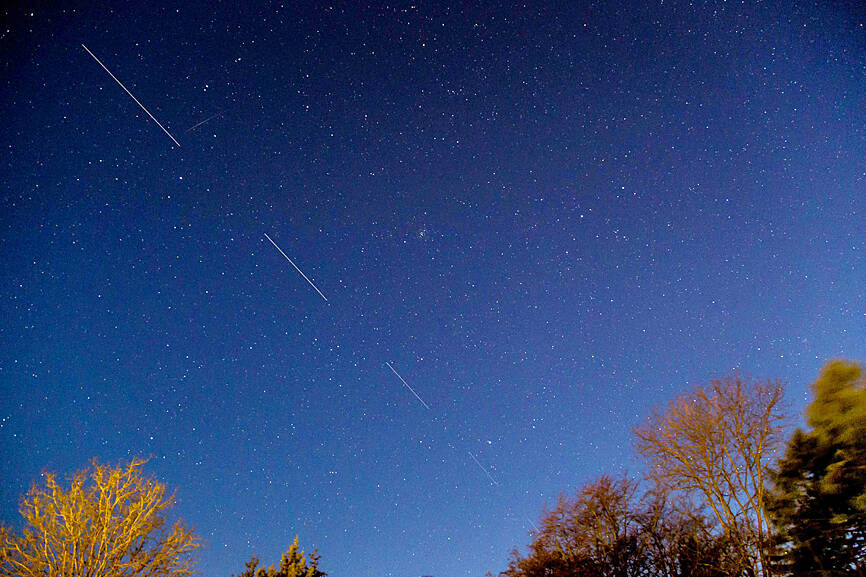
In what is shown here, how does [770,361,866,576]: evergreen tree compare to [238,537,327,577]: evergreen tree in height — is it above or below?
above

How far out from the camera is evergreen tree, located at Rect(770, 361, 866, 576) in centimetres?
1705

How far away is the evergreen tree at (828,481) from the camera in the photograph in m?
17.0

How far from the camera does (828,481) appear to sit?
17953 millimetres

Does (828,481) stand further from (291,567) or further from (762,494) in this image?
(291,567)

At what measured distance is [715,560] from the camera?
55.9ft

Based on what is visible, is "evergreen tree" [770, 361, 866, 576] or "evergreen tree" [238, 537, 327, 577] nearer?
"evergreen tree" [238, 537, 327, 577]

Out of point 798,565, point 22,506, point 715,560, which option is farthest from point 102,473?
point 798,565

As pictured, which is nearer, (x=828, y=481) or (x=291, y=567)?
(x=291, y=567)

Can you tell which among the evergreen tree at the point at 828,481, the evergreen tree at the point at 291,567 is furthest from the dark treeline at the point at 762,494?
the evergreen tree at the point at 291,567

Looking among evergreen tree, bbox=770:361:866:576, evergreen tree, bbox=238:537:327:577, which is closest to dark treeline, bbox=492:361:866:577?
evergreen tree, bbox=770:361:866:576

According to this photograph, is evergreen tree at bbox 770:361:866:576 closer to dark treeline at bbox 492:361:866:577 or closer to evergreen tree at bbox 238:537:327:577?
dark treeline at bbox 492:361:866:577

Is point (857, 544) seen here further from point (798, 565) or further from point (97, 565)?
point (97, 565)

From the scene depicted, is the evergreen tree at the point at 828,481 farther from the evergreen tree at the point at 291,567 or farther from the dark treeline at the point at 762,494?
the evergreen tree at the point at 291,567

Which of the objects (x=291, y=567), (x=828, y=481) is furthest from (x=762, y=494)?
(x=291, y=567)
